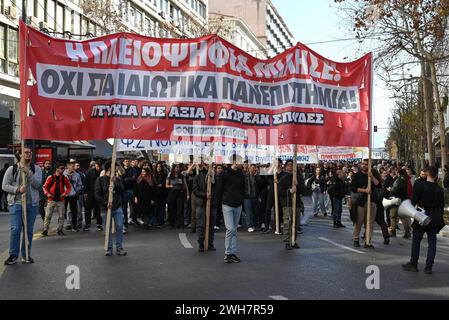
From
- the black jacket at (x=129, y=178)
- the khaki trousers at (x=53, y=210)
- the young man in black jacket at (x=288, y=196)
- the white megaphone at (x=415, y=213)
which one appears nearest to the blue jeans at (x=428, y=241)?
the white megaphone at (x=415, y=213)

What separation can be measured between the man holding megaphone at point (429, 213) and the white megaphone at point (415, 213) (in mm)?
96

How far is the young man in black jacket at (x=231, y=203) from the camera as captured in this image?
977 centimetres

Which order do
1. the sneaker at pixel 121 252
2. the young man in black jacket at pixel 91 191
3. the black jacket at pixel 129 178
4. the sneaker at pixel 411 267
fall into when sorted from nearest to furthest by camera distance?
the sneaker at pixel 411 267 → the sneaker at pixel 121 252 → the black jacket at pixel 129 178 → the young man in black jacket at pixel 91 191

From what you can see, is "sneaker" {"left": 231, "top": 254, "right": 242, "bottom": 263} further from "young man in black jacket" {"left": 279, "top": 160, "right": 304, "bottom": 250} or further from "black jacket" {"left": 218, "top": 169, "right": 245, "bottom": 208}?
"young man in black jacket" {"left": 279, "top": 160, "right": 304, "bottom": 250}

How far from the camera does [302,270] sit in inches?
357

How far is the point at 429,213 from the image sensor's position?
923 centimetres

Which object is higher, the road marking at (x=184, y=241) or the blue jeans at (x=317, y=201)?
the blue jeans at (x=317, y=201)

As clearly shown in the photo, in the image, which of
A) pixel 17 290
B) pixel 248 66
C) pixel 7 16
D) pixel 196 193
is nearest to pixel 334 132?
pixel 248 66

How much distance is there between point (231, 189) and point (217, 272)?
1740mm

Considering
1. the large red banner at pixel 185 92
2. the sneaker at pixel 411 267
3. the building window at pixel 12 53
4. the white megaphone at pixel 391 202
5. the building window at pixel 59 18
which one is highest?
the building window at pixel 59 18

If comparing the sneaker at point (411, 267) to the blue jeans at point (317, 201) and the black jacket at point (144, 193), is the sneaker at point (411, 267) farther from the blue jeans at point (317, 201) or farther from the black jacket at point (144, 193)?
the blue jeans at point (317, 201)

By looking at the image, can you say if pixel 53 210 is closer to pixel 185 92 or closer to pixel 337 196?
pixel 185 92

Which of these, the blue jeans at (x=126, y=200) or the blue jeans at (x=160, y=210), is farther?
the blue jeans at (x=160, y=210)

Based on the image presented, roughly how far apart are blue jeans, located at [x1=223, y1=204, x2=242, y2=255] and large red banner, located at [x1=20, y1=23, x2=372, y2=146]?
66.1 inches
